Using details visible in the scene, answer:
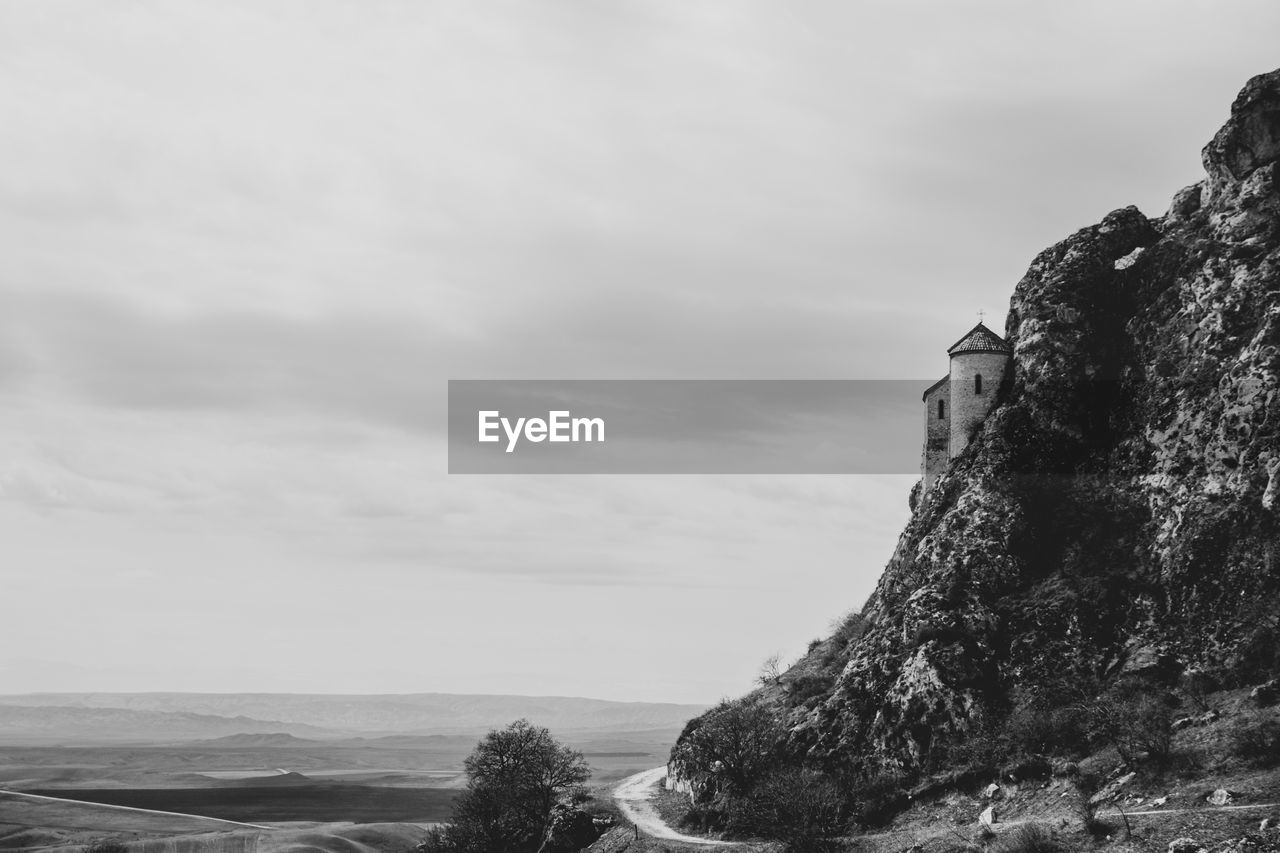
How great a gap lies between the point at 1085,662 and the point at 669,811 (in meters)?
42.4

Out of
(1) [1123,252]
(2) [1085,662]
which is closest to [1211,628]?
(2) [1085,662]

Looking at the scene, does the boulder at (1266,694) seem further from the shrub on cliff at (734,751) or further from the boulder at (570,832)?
the boulder at (570,832)

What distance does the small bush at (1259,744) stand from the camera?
71312 millimetres

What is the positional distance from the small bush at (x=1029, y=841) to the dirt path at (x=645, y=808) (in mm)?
25851

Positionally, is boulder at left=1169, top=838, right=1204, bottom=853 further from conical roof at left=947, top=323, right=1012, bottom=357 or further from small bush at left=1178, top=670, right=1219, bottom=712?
Answer: conical roof at left=947, top=323, right=1012, bottom=357

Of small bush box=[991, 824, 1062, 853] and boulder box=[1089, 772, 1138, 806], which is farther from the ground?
boulder box=[1089, 772, 1138, 806]

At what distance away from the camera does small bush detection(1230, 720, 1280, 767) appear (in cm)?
7131

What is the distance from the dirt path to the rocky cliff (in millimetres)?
6977

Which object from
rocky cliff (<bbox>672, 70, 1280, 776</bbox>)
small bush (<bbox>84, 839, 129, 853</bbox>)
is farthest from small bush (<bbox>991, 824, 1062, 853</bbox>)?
small bush (<bbox>84, 839, 129, 853</bbox>)

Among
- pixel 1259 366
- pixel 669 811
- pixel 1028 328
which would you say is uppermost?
pixel 1028 328

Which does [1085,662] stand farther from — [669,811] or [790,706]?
[669,811]

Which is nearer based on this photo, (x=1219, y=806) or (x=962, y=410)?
(x=1219, y=806)

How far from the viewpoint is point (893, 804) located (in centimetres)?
8725

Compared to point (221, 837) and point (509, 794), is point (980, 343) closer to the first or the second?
point (509, 794)
